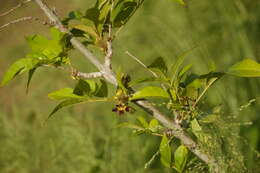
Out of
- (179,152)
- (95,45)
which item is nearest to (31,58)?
(95,45)

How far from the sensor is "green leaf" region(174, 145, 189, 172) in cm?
82

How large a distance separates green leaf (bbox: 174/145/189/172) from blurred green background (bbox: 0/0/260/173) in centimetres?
47

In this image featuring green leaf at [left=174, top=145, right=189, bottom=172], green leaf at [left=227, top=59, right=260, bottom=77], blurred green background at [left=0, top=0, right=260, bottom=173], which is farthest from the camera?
blurred green background at [left=0, top=0, right=260, bottom=173]

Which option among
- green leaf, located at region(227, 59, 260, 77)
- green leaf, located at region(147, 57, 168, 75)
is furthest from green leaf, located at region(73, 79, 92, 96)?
green leaf, located at region(227, 59, 260, 77)

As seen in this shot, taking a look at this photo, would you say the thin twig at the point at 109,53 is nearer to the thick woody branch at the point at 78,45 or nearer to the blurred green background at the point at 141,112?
the thick woody branch at the point at 78,45

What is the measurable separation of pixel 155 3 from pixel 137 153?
Answer: 4.62 feet

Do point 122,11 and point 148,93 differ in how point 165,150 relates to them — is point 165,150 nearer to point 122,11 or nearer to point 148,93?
point 148,93

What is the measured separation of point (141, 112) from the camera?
7.41ft

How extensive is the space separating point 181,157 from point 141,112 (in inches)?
56.6

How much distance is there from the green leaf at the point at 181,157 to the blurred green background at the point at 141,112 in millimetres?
465

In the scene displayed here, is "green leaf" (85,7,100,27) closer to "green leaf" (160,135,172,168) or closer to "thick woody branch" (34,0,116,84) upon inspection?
"thick woody branch" (34,0,116,84)

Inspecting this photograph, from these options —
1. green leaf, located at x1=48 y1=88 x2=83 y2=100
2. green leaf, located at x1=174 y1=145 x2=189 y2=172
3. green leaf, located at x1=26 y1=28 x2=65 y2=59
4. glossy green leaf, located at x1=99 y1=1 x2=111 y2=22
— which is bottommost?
green leaf, located at x1=174 y1=145 x2=189 y2=172

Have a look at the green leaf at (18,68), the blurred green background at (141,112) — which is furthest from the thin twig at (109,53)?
the blurred green background at (141,112)

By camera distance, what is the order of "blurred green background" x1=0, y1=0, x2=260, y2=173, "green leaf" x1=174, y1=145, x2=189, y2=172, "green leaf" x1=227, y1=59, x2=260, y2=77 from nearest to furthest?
"green leaf" x1=227, y1=59, x2=260, y2=77 < "green leaf" x1=174, y1=145, x2=189, y2=172 < "blurred green background" x1=0, y1=0, x2=260, y2=173
